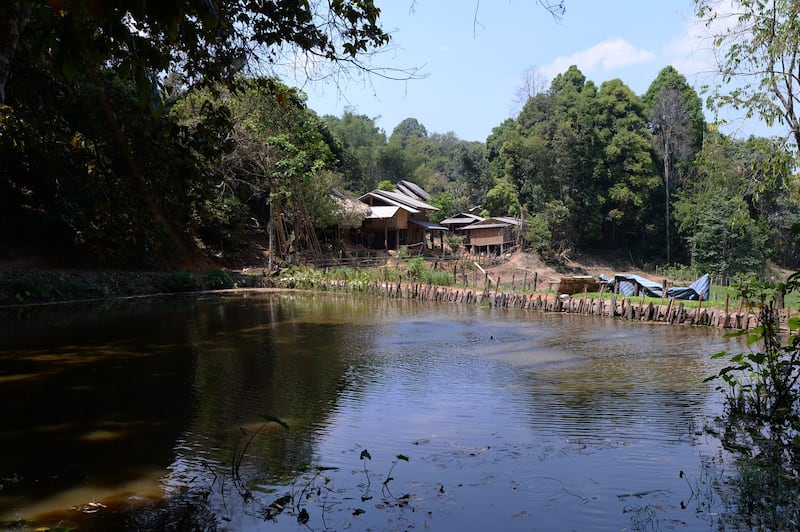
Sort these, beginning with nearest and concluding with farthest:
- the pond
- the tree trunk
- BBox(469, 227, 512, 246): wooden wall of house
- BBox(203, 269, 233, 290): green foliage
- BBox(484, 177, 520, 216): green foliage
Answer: the tree trunk → the pond → BBox(203, 269, 233, 290): green foliage → BBox(469, 227, 512, 246): wooden wall of house → BBox(484, 177, 520, 216): green foliage

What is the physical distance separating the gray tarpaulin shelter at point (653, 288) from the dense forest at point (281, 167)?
9.67 feet

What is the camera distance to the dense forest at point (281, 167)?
659 centimetres

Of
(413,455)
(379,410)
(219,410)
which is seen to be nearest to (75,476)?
(219,410)

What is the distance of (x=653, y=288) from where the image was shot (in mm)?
20625

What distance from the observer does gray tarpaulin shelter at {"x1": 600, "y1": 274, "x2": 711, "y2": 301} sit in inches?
768

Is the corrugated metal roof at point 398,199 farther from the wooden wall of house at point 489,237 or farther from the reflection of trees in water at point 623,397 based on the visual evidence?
the reflection of trees in water at point 623,397

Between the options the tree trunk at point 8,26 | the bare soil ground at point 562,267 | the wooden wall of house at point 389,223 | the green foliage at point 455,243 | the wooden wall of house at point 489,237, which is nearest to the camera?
the tree trunk at point 8,26

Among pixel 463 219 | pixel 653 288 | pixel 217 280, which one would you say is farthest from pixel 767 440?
pixel 463 219

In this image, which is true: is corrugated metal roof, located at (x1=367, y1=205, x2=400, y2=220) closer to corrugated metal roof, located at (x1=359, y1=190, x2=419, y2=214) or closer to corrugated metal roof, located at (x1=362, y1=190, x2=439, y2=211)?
corrugated metal roof, located at (x1=359, y1=190, x2=419, y2=214)

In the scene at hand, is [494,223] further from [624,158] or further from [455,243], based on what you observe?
[624,158]


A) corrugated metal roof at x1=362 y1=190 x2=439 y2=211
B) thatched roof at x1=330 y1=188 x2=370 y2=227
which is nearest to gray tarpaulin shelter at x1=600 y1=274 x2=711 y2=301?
thatched roof at x1=330 y1=188 x2=370 y2=227

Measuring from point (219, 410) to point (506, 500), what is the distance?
420 cm

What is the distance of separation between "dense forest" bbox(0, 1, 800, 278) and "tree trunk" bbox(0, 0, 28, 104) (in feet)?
0.32

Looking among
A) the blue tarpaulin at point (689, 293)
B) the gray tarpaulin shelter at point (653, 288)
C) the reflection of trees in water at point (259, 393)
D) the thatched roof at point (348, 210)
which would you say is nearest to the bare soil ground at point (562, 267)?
the thatched roof at point (348, 210)
